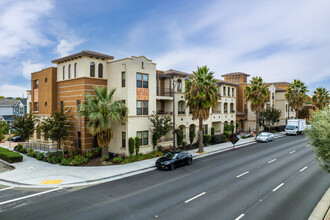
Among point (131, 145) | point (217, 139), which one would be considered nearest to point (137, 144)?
point (131, 145)

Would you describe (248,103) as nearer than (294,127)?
No

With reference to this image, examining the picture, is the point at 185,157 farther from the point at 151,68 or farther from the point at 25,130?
the point at 25,130

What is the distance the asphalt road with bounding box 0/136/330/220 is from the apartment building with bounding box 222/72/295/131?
3023 cm

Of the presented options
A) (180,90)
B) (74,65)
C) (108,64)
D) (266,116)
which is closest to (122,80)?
(108,64)

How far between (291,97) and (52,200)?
187 ft

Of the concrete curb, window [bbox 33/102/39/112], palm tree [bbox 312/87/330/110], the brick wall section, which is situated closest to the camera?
the concrete curb

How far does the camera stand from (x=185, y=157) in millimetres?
21906

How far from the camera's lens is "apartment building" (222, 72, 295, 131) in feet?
172

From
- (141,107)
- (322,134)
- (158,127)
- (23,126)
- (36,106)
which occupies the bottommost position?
(158,127)

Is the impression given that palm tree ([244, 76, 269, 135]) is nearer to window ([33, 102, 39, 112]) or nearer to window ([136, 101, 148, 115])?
window ([136, 101, 148, 115])

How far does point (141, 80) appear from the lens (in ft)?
84.9

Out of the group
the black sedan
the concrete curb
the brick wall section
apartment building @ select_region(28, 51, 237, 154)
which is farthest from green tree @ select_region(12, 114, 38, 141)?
the concrete curb

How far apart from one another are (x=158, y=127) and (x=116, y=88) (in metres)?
6.64

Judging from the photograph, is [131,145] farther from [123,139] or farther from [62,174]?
[62,174]
